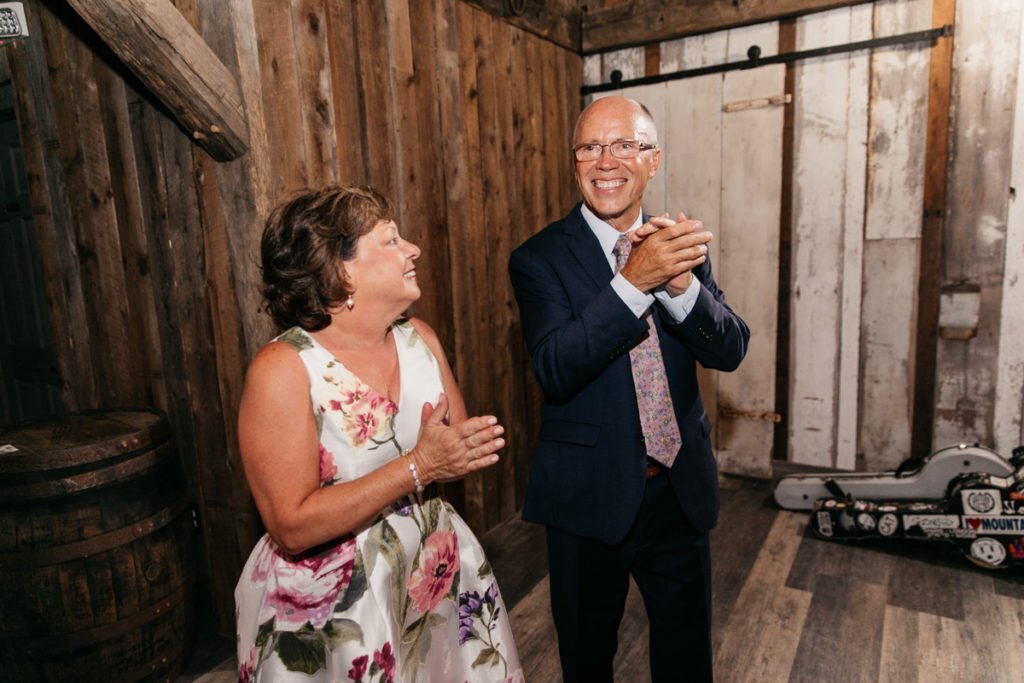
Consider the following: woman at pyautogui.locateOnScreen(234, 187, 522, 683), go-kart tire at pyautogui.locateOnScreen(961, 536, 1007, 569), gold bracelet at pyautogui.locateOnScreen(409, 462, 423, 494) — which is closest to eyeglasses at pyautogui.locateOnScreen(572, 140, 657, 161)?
woman at pyautogui.locateOnScreen(234, 187, 522, 683)

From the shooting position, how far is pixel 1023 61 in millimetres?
3055

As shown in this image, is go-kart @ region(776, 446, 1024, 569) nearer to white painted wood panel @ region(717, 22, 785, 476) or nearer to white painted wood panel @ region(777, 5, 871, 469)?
white painted wood panel @ region(777, 5, 871, 469)

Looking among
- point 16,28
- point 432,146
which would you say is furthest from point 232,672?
point 16,28

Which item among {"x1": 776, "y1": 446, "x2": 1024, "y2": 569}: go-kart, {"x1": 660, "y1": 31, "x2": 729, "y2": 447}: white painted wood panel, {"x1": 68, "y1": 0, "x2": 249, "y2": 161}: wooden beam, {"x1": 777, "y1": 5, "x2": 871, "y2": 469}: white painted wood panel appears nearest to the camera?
{"x1": 68, "y1": 0, "x2": 249, "y2": 161}: wooden beam

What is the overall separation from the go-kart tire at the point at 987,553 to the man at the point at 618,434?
1.77 metres

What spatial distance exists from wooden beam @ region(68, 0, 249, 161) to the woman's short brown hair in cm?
84

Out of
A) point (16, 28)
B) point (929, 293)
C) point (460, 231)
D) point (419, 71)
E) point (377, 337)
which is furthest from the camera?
point (929, 293)

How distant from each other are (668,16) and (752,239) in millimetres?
1352

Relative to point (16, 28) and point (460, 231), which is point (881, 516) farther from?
point (16, 28)

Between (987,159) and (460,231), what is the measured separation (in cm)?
256

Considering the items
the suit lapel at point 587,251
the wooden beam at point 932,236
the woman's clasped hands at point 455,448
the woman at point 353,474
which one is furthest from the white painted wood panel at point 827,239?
the woman's clasped hands at point 455,448

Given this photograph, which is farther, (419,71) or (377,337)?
(419,71)

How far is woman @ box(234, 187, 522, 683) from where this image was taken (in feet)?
4.11

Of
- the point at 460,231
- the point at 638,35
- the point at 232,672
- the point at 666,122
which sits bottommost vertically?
the point at 232,672
